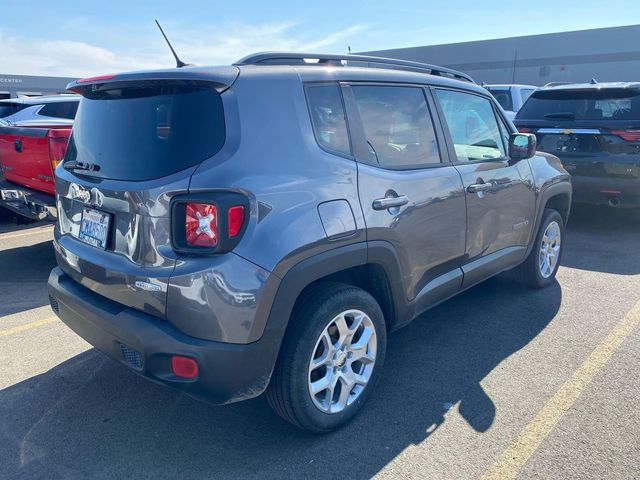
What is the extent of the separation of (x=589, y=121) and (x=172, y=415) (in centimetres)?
607

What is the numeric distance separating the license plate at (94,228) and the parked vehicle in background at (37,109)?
564 centimetres

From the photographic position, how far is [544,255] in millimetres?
4812

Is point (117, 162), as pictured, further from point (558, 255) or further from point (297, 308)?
point (558, 255)

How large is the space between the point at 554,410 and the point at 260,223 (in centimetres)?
201

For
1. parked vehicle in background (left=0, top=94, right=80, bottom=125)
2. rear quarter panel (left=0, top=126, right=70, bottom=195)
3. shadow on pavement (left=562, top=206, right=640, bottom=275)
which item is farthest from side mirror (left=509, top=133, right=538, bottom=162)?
parked vehicle in background (left=0, top=94, right=80, bottom=125)

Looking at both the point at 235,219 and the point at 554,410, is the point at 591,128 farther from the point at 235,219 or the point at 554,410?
the point at 235,219

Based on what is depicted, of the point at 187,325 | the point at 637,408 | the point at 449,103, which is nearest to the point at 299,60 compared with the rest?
the point at 449,103

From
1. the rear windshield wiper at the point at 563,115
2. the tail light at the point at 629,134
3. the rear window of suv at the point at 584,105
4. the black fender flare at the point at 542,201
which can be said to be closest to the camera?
the black fender flare at the point at 542,201

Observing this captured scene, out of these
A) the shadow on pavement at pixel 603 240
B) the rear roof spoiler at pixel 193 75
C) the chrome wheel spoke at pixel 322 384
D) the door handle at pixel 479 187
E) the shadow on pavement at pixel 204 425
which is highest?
the rear roof spoiler at pixel 193 75

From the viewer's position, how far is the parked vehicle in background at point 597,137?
246 inches

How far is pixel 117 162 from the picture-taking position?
8.42ft

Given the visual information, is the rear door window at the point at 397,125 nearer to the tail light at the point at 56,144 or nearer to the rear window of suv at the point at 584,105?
the tail light at the point at 56,144

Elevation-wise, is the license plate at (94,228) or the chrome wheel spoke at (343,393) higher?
the license plate at (94,228)

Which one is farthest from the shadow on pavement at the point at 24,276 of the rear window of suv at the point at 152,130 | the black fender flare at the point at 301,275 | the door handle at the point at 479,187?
the door handle at the point at 479,187
